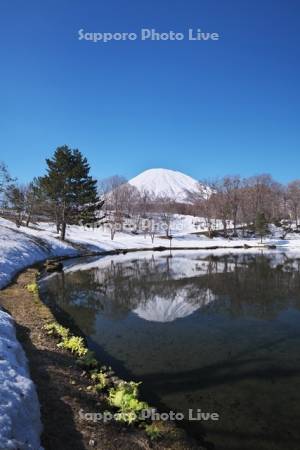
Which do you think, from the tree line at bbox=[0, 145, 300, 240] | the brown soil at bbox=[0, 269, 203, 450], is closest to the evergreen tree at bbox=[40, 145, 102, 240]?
the tree line at bbox=[0, 145, 300, 240]

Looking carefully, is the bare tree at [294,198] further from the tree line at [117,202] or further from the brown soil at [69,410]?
the brown soil at [69,410]

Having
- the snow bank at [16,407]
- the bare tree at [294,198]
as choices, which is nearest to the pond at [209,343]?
the snow bank at [16,407]

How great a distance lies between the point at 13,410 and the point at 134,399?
2629 mm

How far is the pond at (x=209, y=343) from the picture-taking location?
23.4 feet

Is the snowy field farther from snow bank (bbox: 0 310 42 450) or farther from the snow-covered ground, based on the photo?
snow bank (bbox: 0 310 42 450)

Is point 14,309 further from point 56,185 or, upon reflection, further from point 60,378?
point 56,185

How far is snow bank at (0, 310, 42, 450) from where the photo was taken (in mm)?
4762

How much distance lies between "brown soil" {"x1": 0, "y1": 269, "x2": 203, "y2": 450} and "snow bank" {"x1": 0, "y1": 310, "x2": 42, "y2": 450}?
0.94 ft

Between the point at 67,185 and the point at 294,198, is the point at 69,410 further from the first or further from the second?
the point at 294,198

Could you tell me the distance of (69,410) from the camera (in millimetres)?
6352

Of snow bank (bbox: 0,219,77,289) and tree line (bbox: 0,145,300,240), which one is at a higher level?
tree line (bbox: 0,145,300,240)

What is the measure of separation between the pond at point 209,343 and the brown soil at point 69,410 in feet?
4.60

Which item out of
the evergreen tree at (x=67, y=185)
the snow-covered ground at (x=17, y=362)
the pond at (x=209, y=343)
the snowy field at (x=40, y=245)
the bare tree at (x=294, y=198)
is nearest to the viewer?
the snow-covered ground at (x=17, y=362)

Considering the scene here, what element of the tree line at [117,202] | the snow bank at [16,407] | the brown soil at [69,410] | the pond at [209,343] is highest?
the tree line at [117,202]
